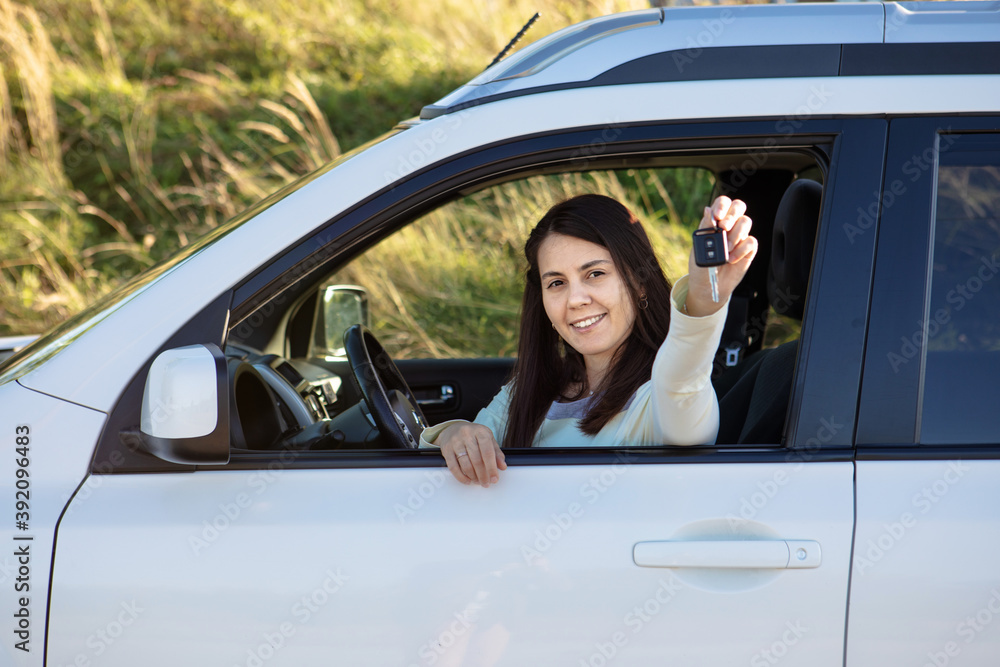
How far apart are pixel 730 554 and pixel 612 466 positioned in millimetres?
237

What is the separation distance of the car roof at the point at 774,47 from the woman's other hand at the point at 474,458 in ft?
2.02

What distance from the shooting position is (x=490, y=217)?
5625mm

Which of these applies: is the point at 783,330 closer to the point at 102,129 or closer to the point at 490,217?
the point at 490,217

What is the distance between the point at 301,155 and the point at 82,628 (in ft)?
17.7

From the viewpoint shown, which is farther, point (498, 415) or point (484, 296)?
point (484, 296)

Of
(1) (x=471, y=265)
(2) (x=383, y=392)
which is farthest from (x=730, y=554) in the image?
(1) (x=471, y=265)

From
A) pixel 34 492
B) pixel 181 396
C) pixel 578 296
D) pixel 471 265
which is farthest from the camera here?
pixel 471 265

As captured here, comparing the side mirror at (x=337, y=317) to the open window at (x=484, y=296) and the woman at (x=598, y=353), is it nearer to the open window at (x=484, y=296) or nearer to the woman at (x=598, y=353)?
the open window at (x=484, y=296)

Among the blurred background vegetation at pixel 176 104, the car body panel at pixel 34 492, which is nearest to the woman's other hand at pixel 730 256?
the car body panel at pixel 34 492

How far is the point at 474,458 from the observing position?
4.72ft

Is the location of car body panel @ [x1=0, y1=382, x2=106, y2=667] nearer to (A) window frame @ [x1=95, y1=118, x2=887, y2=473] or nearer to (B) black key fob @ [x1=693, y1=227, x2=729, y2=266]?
(A) window frame @ [x1=95, y1=118, x2=887, y2=473]

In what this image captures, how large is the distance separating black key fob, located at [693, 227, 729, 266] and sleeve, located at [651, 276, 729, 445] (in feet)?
0.44

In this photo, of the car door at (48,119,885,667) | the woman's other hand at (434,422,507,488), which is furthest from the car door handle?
the woman's other hand at (434,422,507,488)

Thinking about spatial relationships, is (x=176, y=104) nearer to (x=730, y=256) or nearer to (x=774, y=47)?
(x=774, y=47)
